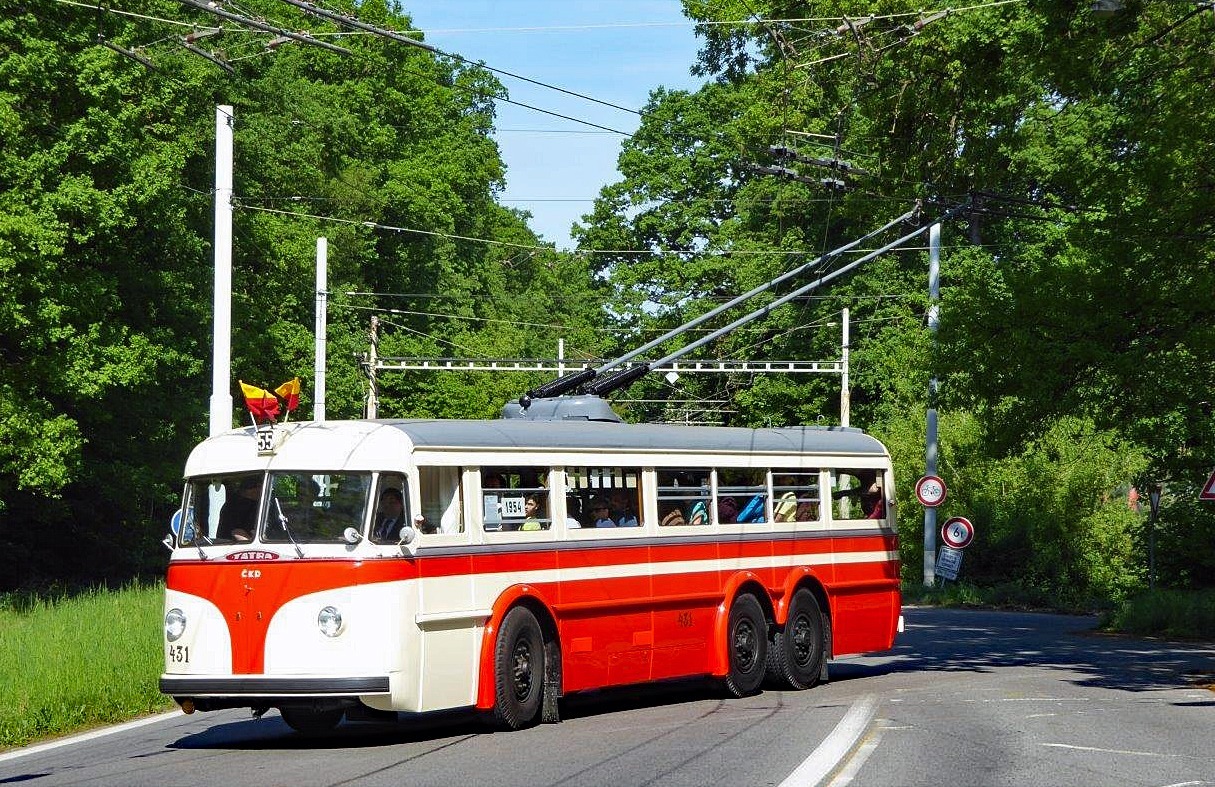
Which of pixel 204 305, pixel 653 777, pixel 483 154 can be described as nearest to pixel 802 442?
pixel 653 777

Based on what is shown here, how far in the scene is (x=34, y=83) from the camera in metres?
37.7

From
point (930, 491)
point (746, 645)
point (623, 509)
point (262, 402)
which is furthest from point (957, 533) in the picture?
point (262, 402)

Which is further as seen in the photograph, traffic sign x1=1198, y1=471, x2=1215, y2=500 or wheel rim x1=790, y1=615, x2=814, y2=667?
traffic sign x1=1198, y1=471, x2=1215, y2=500

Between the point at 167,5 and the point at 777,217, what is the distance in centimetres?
2264

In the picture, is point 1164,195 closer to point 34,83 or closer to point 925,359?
point 925,359

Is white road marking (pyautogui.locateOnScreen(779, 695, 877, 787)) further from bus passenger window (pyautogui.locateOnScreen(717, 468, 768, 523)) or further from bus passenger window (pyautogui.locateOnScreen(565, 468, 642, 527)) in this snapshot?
bus passenger window (pyautogui.locateOnScreen(565, 468, 642, 527))

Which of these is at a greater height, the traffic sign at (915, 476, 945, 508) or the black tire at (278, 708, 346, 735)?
the traffic sign at (915, 476, 945, 508)

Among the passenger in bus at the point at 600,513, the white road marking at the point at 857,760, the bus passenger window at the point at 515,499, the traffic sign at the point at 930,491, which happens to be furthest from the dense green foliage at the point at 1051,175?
the white road marking at the point at 857,760

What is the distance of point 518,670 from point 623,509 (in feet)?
8.36

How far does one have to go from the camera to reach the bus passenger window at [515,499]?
1498cm

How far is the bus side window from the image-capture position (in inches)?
562

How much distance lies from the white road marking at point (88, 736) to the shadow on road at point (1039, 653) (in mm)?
7902

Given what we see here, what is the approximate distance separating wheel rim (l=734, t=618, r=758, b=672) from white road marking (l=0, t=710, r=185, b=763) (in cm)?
539

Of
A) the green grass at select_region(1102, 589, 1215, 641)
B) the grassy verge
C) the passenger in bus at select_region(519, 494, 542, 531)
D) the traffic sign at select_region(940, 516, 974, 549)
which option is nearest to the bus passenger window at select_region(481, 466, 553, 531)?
the passenger in bus at select_region(519, 494, 542, 531)
